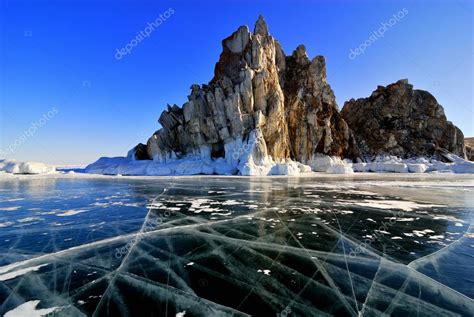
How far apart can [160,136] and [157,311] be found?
156 ft

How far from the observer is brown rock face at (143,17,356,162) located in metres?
43.6

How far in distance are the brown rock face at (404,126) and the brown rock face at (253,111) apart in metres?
16.6

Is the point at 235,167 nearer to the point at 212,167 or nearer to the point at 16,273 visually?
the point at 212,167

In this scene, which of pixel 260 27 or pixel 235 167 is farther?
pixel 260 27

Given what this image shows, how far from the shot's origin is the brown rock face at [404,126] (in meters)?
72.1

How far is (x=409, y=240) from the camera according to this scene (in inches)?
256

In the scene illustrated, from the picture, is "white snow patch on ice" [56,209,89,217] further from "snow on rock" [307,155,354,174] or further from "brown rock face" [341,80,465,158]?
"brown rock face" [341,80,465,158]

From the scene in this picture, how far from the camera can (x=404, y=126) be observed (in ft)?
247

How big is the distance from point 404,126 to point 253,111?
181 ft

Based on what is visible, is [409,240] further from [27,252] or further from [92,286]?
[27,252]

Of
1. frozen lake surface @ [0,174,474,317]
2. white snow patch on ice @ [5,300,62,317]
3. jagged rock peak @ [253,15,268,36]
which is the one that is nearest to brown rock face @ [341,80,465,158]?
jagged rock peak @ [253,15,268,36]

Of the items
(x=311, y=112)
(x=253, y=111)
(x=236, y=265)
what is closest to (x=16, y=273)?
(x=236, y=265)

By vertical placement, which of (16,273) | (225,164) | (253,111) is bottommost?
(16,273)

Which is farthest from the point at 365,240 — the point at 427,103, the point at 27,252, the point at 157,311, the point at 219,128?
the point at 427,103
